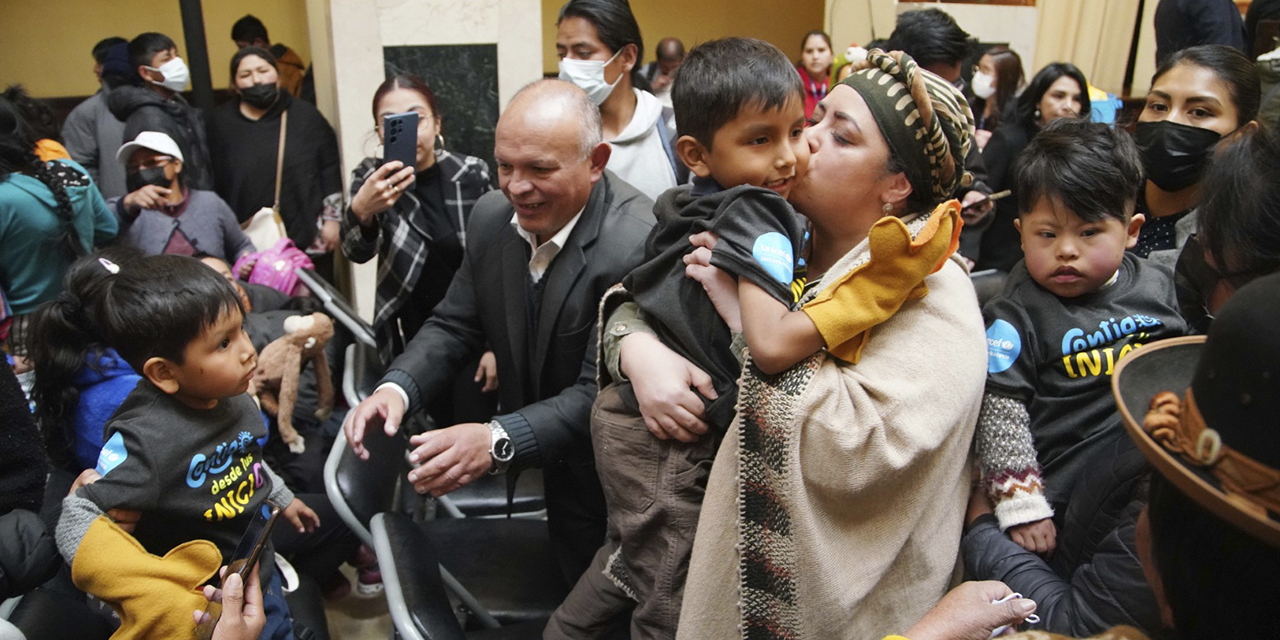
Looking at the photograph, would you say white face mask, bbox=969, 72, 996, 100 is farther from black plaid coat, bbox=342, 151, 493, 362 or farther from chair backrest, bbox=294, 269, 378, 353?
chair backrest, bbox=294, 269, 378, 353

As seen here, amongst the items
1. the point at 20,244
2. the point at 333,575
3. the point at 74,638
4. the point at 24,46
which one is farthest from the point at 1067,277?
the point at 24,46

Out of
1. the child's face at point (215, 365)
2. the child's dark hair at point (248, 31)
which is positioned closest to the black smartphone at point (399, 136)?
the child's face at point (215, 365)

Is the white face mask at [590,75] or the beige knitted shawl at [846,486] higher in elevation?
the white face mask at [590,75]

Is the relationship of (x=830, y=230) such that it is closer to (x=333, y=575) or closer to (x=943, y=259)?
(x=943, y=259)

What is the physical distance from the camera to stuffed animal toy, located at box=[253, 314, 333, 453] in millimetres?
2959

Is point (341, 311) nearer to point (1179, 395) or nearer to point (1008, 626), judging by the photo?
point (1008, 626)

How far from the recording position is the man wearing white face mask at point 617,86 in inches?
117

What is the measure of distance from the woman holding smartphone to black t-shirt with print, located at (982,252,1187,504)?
1694 millimetres

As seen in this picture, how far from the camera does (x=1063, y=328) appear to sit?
161 centimetres

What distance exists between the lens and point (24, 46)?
6.55 metres

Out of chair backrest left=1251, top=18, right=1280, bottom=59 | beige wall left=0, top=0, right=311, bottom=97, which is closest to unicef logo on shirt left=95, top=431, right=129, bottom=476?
chair backrest left=1251, top=18, right=1280, bottom=59

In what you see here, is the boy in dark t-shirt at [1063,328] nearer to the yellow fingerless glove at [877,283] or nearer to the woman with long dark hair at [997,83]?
the yellow fingerless glove at [877,283]

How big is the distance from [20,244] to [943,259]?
3.31 m

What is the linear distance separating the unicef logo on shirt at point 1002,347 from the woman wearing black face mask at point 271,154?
12.5 ft
